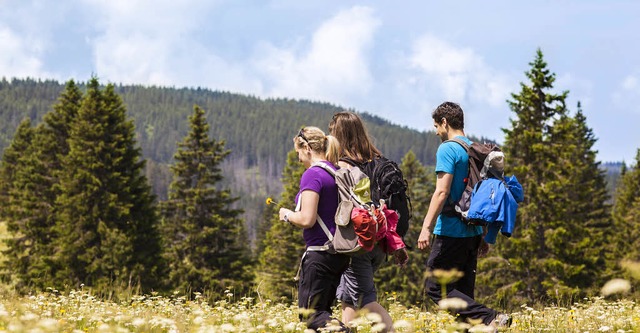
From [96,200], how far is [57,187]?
3.33 metres

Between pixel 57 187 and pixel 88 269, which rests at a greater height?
pixel 57 187

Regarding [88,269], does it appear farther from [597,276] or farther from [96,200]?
[597,276]

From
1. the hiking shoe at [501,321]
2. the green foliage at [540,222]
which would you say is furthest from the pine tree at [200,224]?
the hiking shoe at [501,321]

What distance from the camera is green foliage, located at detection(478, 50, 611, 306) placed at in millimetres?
24938

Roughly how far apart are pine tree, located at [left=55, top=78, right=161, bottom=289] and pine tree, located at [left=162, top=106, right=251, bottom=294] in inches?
114

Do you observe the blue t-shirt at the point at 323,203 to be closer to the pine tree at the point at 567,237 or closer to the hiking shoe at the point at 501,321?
the hiking shoe at the point at 501,321

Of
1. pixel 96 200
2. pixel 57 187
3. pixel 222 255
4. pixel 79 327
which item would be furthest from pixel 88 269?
pixel 79 327

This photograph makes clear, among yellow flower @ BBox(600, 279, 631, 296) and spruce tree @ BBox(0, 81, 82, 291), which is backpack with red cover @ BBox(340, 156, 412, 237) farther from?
spruce tree @ BBox(0, 81, 82, 291)

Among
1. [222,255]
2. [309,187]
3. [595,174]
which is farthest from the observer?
[595,174]

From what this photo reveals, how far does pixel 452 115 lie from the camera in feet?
19.6

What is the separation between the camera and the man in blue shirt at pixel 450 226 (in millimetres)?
5676

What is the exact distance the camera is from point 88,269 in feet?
89.1

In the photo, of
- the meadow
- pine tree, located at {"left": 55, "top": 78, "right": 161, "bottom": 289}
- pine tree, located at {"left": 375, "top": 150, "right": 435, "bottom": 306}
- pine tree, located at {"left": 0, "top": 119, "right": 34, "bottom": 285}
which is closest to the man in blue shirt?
the meadow

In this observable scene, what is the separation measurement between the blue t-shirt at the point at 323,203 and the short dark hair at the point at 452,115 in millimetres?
1464
